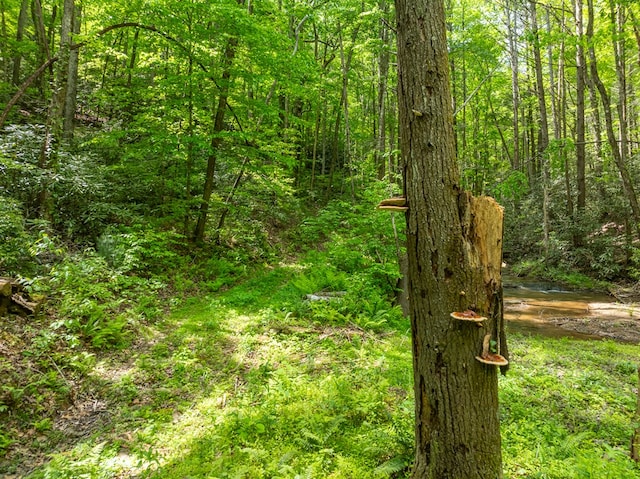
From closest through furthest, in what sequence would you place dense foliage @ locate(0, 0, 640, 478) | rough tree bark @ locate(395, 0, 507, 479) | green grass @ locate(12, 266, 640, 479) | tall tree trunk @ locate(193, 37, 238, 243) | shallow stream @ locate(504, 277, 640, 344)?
rough tree bark @ locate(395, 0, 507, 479) < green grass @ locate(12, 266, 640, 479) < dense foliage @ locate(0, 0, 640, 478) < shallow stream @ locate(504, 277, 640, 344) < tall tree trunk @ locate(193, 37, 238, 243)

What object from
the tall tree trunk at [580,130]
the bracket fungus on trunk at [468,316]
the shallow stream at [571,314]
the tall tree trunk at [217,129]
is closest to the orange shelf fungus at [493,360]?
the bracket fungus on trunk at [468,316]

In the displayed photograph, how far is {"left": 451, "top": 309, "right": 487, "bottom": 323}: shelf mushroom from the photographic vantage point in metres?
2.01

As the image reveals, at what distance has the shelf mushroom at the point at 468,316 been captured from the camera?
2014 millimetres

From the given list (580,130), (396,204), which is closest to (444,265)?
(396,204)

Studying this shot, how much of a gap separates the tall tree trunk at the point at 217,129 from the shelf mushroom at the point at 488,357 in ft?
27.4

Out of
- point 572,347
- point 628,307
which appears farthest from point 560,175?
point 572,347

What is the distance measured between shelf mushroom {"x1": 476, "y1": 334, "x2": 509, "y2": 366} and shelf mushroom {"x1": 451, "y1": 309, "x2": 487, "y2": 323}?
0.48 feet

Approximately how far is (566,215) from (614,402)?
570 inches

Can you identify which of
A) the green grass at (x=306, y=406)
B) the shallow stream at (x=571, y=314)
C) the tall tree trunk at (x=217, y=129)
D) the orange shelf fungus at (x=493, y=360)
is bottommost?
the shallow stream at (x=571, y=314)

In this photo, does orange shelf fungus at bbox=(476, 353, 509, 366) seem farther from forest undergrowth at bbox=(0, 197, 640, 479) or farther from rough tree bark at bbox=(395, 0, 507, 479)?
forest undergrowth at bbox=(0, 197, 640, 479)

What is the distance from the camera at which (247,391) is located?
4.30 m

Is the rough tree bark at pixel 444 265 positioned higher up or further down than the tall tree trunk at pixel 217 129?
further down

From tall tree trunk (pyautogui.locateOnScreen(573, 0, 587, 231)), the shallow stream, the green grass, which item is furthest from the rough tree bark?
tall tree trunk (pyautogui.locateOnScreen(573, 0, 587, 231))

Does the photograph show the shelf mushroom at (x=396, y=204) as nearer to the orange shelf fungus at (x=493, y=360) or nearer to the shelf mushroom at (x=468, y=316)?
the shelf mushroom at (x=468, y=316)
